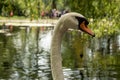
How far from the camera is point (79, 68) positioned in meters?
13.6

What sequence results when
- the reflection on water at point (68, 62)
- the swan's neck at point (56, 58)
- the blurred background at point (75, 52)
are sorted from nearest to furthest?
the swan's neck at point (56, 58)
the blurred background at point (75, 52)
the reflection on water at point (68, 62)

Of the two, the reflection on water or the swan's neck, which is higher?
the swan's neck

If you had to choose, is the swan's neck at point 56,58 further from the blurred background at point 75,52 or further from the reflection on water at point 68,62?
the reflection on water at point 68,62

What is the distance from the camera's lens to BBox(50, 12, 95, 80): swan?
432 cm

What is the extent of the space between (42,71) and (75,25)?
8593 millimetres

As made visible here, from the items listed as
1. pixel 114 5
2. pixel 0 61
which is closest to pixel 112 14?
pixel 114 5

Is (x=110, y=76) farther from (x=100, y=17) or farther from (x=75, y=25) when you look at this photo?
(x=75, y=25)

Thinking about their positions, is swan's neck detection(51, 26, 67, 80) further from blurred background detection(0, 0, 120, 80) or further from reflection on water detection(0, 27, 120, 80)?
reflection on water detection(0, 27, 120, 80)

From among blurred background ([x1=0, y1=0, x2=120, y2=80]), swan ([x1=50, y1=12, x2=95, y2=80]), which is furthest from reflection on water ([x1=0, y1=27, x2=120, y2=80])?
swan ([x1=50, y1=12, x2=95, y2=80])

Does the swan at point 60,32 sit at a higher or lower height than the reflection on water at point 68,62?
higher

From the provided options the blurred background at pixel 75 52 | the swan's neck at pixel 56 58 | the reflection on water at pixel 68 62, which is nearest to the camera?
the swan's neck at pixel 56 58

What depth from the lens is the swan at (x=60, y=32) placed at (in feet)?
14.2

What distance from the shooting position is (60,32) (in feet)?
14.7

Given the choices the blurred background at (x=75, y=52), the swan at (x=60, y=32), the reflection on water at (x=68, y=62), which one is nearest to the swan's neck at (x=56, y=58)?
the swan at (x=60, y=32)
